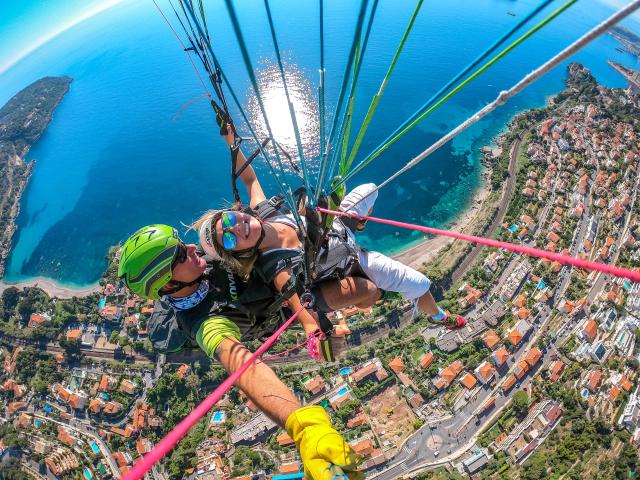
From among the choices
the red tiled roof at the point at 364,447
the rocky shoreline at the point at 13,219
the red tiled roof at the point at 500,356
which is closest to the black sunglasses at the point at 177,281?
the red tiled roof at the point at 364,447

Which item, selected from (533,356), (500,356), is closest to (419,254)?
(500,356)

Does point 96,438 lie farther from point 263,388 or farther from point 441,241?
point 441,241

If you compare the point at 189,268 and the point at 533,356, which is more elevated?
the point at 189,268

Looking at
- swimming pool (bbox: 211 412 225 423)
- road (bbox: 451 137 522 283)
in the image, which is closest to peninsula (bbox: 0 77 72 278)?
swimming pool (bbox: 211 412 225 423)

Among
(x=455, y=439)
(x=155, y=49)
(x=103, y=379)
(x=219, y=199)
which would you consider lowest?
(x=455, y=439)

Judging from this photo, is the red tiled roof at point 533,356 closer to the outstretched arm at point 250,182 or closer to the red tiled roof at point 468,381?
the red tiled roof at point 468,381

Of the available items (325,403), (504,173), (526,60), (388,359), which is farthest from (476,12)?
(325,403)

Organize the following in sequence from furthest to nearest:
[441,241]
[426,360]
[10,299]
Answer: [10,299]
[441,241]
[426,360]

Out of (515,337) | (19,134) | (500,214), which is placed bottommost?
(515,337)

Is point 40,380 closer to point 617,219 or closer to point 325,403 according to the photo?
point 325,403
